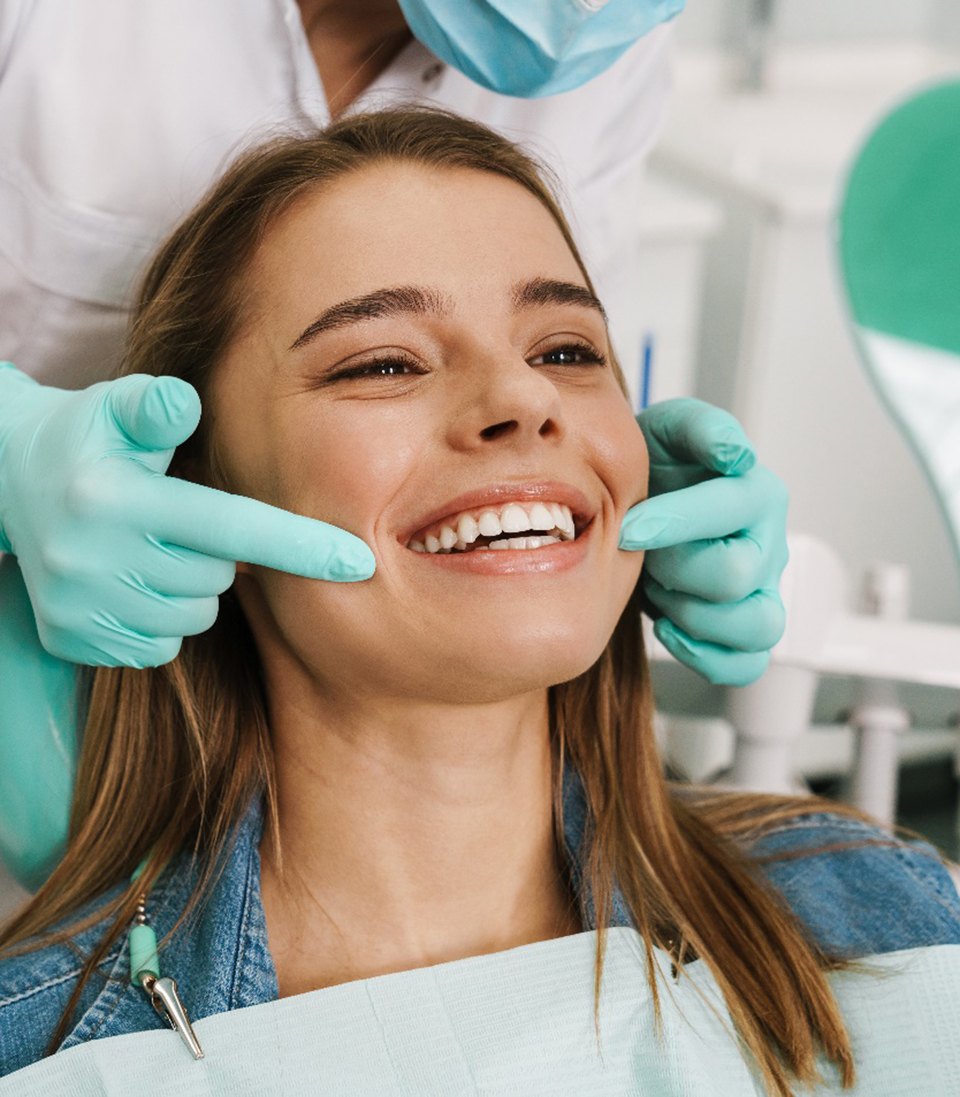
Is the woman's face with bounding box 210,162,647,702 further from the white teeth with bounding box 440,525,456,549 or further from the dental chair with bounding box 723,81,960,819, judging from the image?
the dental chair with bounding box 723,81,960,819

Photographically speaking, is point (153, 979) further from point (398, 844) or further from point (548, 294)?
point (548, 294)

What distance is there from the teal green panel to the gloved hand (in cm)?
98

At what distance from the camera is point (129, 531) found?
1.16m

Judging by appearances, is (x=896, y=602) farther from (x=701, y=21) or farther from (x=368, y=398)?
(x=701, y=21)

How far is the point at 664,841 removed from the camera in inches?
54.4

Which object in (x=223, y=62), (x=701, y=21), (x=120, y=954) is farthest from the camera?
(x=701, y=21)

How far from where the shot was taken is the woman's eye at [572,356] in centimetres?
130

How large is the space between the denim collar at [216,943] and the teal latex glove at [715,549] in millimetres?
219

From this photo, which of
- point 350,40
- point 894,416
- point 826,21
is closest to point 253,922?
point 350,40

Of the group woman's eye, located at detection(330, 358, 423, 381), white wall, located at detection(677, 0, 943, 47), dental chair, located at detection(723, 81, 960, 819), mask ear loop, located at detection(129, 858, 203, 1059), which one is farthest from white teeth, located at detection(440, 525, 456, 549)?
white wall, located at detection(677, 0, 943, 47)

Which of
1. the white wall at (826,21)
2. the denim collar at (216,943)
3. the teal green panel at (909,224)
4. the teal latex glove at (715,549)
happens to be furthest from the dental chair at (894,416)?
the white wall at (826,21)

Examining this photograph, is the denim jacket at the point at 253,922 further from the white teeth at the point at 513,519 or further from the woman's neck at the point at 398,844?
the white teeth at the point at 513,519

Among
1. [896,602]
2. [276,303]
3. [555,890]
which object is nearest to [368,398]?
[276,303]

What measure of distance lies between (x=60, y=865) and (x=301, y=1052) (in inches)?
12.7
